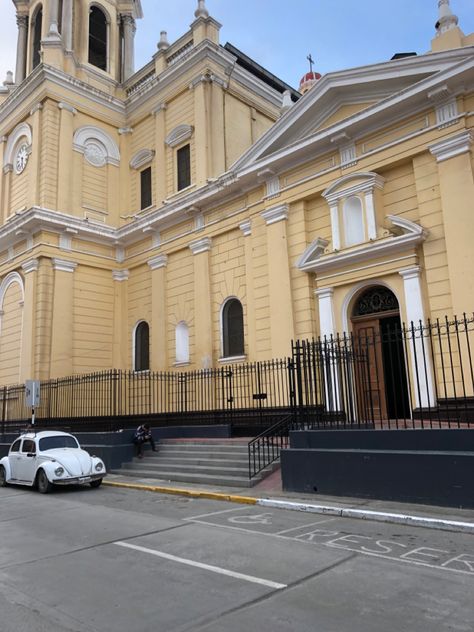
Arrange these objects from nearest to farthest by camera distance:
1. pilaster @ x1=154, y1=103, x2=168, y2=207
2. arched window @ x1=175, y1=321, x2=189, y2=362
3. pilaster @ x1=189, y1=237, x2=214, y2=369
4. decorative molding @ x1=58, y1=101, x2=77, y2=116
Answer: pilaster @ x1=189, y1=237, x2=214, y2=369, arched window @ x1=175, y1=321, x2=189, y2=362, pilaster @ x1=154, y1=103, x2=168, y2=207, decorative molding @ x1=58, y1=101, x2=77, y2=116

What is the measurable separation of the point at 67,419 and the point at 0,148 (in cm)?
1390

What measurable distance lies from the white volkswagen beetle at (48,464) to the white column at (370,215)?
9035 mm

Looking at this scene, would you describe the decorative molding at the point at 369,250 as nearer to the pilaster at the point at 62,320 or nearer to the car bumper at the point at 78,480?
the car bumper at the point at 78,480

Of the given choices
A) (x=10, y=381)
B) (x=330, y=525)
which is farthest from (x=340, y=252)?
(x=10, y=381)

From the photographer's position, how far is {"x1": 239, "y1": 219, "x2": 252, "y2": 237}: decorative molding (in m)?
18.1

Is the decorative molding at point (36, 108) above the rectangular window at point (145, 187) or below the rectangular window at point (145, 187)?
above

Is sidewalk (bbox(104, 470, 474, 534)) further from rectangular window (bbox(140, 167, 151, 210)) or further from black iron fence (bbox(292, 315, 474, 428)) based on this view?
rectangular window (bbox(140, 167, 151, 210))

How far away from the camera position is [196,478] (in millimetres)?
12273

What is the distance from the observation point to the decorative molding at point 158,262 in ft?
69.8

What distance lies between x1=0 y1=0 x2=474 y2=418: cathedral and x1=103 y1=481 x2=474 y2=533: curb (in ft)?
19.9

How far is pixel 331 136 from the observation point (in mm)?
15297

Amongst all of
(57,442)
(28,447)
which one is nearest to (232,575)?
(57,442)

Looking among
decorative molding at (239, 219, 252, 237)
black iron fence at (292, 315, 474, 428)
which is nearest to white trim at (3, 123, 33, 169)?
decorative molding at (239, 219, 252, 237)

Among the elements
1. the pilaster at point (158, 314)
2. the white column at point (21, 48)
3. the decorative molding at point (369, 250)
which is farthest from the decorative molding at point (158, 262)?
the white column at point (21, 48)
